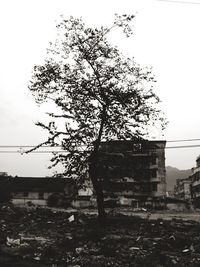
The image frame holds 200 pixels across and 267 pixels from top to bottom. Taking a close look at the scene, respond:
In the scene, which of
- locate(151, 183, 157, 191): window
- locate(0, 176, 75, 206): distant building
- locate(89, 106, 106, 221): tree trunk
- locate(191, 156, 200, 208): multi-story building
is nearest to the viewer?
locate(89, 106, 106, 221): tree trunk

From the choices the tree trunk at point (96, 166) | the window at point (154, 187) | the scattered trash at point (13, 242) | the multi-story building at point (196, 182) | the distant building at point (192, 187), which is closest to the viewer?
the scattered trash at point (13, 242)

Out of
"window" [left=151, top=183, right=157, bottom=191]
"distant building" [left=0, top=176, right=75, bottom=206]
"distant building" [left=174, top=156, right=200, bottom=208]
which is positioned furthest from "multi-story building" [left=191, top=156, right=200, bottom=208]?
"distant building" [left=0, top=176, right=75, bottom=206]

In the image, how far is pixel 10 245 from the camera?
14.5m

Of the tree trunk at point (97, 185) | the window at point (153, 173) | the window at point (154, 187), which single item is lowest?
the tree trunk at point (97, 185)

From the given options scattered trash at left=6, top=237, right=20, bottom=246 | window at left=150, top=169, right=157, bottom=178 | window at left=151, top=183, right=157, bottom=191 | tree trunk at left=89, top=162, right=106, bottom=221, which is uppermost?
window at left=150, top=169, right=157, bottom=178

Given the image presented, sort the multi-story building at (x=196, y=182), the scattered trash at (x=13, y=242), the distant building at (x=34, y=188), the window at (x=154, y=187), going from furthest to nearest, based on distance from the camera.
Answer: the multi-story building at (x=196, y=182), the window at (x=154, y=187), the distant building at (x=34, y=188), the scattered trash at (x=13, y=242)

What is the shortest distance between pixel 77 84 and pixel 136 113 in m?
4.06

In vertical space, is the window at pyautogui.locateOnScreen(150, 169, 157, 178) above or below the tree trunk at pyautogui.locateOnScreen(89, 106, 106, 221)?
above

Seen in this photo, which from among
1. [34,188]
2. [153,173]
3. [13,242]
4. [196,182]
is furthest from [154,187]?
[13,242]

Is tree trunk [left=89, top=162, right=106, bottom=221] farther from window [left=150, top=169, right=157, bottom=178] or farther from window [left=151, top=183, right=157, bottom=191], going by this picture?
window [left=151, top=183, right=157, bottom=191]

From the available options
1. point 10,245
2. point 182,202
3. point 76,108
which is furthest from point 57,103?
point 182,202

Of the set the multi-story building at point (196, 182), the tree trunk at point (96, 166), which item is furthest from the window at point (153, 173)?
the tree trunk at point (96, 166)

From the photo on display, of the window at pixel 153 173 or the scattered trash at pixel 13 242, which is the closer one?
the scattered trash at pixel 13 242

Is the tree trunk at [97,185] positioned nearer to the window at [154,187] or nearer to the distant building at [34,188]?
the distant building at [34,188]
